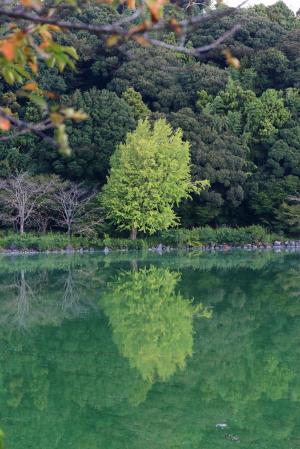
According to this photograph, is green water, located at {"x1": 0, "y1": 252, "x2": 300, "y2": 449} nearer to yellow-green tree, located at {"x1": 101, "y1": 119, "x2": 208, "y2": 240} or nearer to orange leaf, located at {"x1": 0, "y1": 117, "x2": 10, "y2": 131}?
orange leaf, located at {"x1": 0, "y1": 117, "x2": 10, "y2": 131}

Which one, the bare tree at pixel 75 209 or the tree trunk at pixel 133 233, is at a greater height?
the bare tree at pixel 75 209

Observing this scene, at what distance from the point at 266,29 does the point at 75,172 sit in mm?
13685

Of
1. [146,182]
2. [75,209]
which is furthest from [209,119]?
[75,209]

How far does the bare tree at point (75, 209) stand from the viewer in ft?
75.7

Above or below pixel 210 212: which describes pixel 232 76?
above

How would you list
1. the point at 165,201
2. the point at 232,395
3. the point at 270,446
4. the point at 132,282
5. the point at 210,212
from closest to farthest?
1. the point at 270,446
2. the point at 232,395
3. the point at 132,282
4. the point at 165,201
5. the point at 210,212

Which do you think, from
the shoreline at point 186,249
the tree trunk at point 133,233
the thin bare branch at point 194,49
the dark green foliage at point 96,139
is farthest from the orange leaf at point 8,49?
the dark green foliage at point 96,139

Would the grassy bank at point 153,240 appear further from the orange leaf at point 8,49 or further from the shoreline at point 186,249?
the orange leaf at point 8,49

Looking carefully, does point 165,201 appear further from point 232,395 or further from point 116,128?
point 232,395

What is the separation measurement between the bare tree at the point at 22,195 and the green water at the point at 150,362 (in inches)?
335

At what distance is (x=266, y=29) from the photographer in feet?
106

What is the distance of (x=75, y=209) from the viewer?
77.4 feet

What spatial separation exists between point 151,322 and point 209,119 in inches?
720

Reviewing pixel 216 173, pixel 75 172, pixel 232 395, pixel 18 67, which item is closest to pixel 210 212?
pixel 216 173
